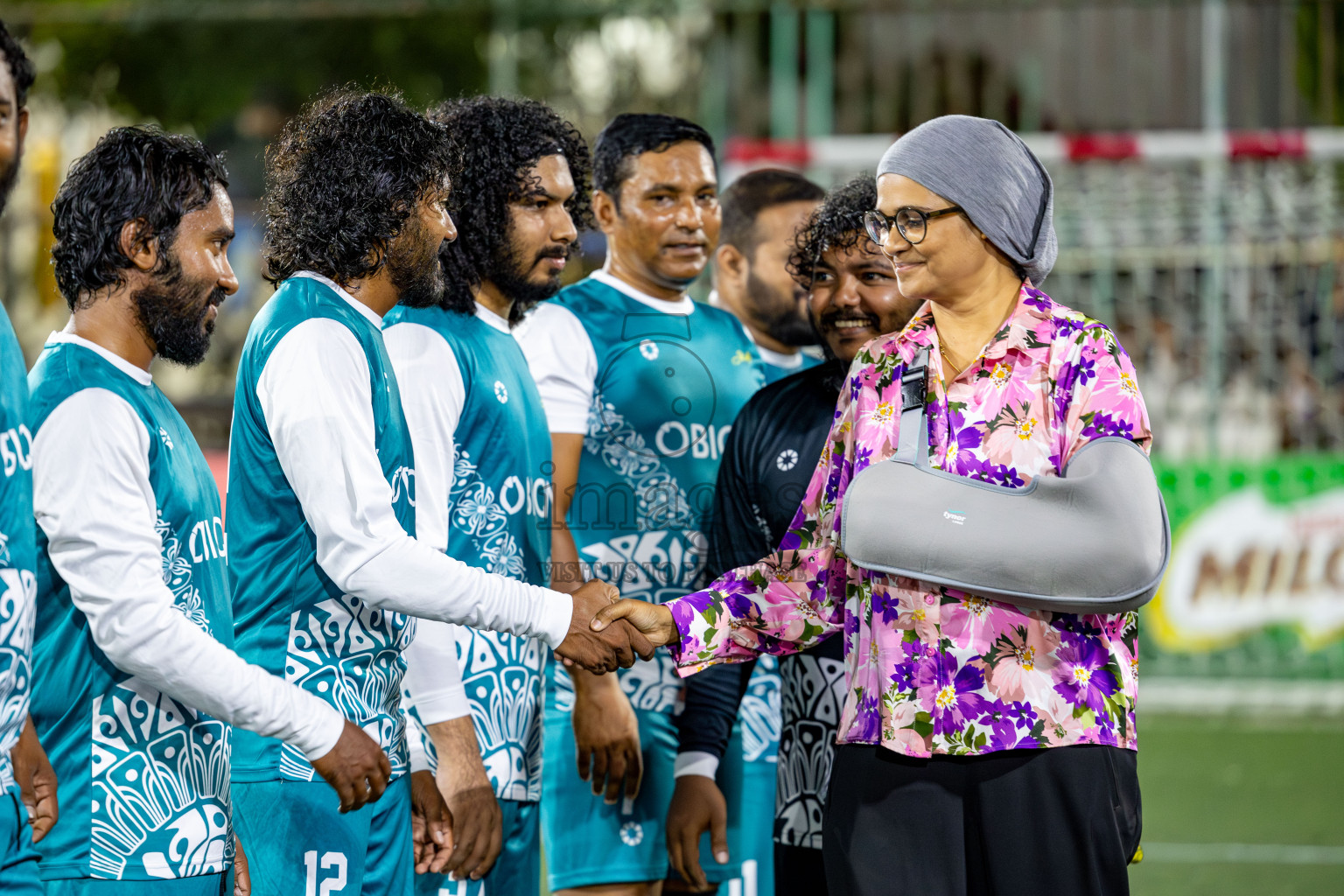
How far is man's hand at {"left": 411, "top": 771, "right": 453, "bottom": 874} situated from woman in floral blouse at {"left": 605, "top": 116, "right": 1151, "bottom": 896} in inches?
30.1

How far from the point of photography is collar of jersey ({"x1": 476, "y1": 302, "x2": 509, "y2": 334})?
10.4 feet

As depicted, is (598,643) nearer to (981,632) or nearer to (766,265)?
(981,632)

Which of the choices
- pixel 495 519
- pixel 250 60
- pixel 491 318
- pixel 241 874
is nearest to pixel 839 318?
pixel 491 318

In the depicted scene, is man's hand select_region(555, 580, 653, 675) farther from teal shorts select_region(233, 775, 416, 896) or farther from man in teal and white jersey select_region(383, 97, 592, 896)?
teal shorts select_region(233, 775, 416, 896)

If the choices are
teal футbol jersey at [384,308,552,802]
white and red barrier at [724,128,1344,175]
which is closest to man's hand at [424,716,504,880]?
teal футbol jersey at [384,308,552,802]

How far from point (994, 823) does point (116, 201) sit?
1735 mm

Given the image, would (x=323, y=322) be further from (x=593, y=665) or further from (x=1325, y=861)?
(x=1325, y=861)

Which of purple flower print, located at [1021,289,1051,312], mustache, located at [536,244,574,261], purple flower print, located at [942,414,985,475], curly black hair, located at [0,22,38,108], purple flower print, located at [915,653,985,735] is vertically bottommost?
purple flower print, located at [915,653,985,735]

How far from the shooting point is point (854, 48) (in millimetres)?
10062

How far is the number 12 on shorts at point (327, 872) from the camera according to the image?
2561 millimetres

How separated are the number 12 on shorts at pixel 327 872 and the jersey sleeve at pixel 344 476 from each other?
0.44m

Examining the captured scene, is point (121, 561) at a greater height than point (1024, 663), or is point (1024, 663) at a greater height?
point (121, 561)

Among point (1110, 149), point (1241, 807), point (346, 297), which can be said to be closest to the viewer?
point (346, 297)

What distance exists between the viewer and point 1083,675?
2299 millimetres
